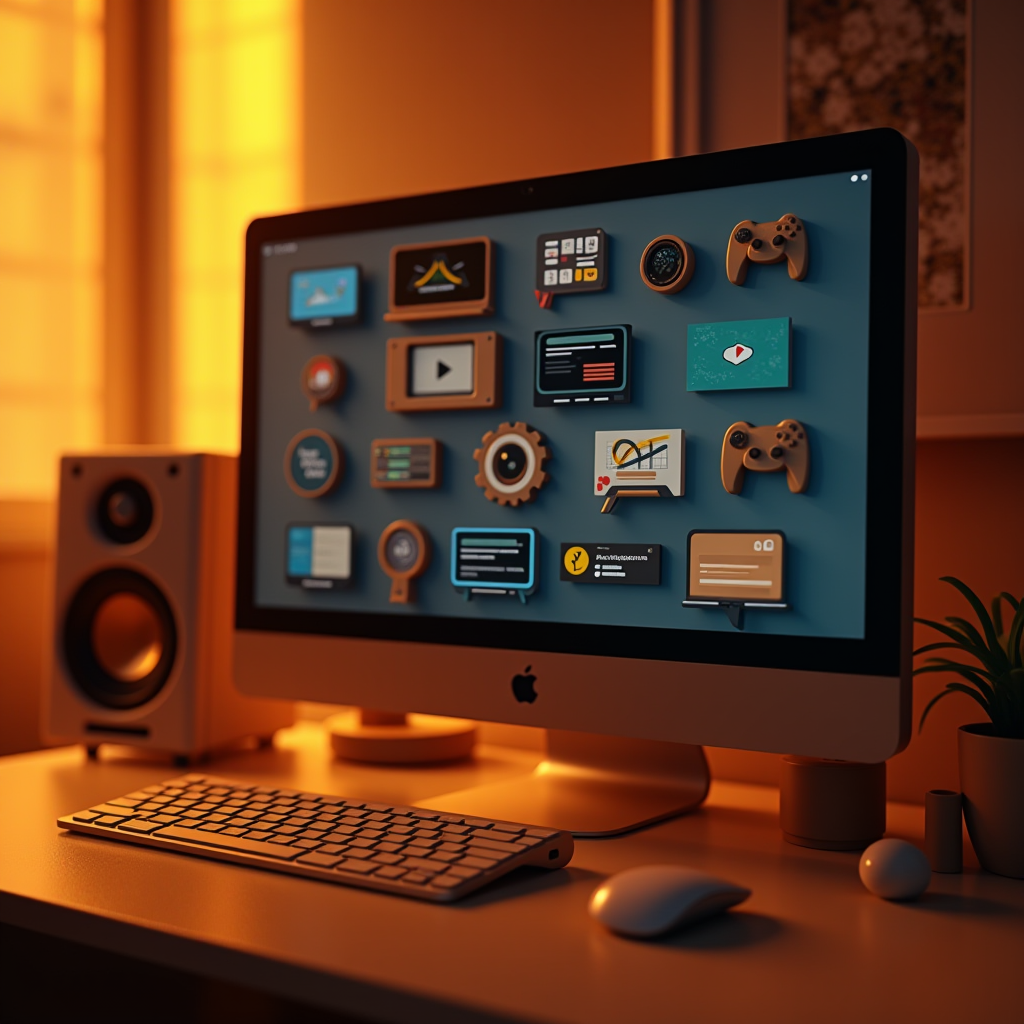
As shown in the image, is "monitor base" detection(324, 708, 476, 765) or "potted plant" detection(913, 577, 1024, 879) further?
"monitor base" detection(324, 708, 476, 765)

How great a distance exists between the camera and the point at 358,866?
68 centimetres

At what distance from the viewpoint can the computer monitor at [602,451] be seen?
761mm

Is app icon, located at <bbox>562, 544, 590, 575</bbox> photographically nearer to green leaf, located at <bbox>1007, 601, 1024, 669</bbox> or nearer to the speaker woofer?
green leaf, located at <bbox>1007, 601, 1024, 669</bbox>

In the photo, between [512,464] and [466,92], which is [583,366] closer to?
[512,464]

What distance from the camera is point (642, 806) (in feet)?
2.99

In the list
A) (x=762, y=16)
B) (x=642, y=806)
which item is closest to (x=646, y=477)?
(x=642, y=806)

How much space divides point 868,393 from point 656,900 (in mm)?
387

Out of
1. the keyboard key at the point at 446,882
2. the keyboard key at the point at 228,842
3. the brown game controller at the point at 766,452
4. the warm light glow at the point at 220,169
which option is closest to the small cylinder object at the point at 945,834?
the brown game controller at the point at 766,452

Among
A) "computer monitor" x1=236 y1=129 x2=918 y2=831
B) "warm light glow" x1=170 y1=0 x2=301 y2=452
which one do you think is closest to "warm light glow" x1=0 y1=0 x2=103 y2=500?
"warm light glow" x1=170 y1=0 x2=301 y2=452

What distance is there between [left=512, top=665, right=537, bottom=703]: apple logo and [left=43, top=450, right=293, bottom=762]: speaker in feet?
1.15

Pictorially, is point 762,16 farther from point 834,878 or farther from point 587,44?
point 834,878

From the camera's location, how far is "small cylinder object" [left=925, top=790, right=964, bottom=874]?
0.75 meters

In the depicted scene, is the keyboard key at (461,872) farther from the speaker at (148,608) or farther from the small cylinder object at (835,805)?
the speaker at (148,608)

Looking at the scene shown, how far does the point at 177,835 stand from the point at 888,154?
706mm
